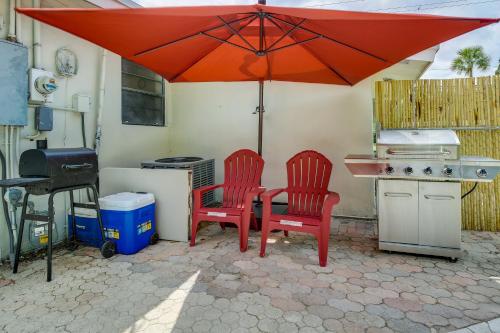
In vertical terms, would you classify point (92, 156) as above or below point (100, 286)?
above

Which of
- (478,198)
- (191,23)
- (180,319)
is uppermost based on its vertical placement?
(191,23)

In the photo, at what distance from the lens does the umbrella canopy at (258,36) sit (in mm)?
2105

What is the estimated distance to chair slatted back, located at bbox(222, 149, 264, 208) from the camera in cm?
395

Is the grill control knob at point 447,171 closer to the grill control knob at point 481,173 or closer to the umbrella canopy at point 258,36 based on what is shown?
the grill control knob at point 481,173

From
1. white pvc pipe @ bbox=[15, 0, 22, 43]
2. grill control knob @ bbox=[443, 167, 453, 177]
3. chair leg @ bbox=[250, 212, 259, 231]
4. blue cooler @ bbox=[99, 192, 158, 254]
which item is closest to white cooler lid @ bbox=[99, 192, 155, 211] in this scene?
blue cooler @ bbox=[99, 192, 158, 254]

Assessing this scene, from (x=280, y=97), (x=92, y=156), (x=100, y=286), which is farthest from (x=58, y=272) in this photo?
(x=280, y=97)

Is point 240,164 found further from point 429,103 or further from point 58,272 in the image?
point 429,103

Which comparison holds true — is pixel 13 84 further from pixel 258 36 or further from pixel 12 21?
pixel 258 36

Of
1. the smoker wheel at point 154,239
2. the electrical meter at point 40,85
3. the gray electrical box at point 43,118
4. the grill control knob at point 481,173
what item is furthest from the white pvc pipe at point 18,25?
the grill control knob at point 481,173

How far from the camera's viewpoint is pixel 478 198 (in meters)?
4.10

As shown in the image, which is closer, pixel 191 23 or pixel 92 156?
pixel 191 23

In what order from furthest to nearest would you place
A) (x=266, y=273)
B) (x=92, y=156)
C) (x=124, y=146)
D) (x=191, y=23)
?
(x=124, y=146)
(x=92, y=156)
(x=266, y=273)
(x=191, y=23)

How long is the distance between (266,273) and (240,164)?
1.64 m

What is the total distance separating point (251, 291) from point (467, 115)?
3.81m
